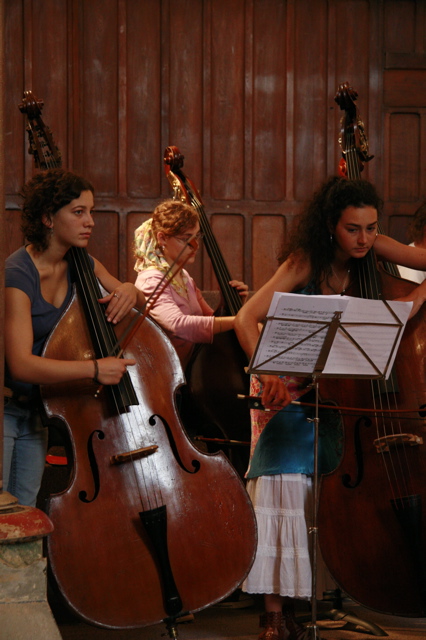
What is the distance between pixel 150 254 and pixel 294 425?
1.32 meters

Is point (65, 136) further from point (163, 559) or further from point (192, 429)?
point (163, 559)

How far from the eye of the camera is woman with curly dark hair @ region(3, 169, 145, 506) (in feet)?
8.80

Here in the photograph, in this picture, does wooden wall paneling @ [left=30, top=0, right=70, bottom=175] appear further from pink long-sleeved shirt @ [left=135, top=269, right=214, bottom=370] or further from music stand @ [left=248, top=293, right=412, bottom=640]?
music stand @ [left=248, top=293, right=412, bottom=640]

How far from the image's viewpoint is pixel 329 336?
8.24 feet

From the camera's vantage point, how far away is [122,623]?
94.2 inches

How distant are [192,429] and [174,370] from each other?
2.78 ft

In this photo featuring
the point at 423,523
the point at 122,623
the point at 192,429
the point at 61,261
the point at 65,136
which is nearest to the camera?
the point at 122,623

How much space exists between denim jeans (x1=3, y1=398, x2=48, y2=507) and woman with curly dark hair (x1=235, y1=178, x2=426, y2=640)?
0.71 metres

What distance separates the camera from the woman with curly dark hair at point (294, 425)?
109 inches

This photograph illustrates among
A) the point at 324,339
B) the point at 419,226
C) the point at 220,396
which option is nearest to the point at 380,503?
the point at 324,339

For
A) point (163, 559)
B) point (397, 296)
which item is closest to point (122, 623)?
point (163, 559)

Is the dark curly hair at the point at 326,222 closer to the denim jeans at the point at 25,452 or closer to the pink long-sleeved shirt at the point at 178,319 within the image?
the pink long-sleeved shirt at the point at 178,319

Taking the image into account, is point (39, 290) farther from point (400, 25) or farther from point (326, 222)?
point (400, 25)

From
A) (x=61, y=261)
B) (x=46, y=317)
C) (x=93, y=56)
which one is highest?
(x=93, y=56)
